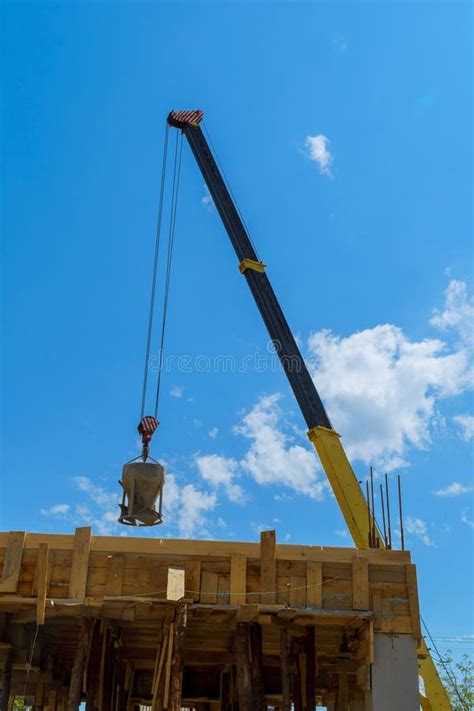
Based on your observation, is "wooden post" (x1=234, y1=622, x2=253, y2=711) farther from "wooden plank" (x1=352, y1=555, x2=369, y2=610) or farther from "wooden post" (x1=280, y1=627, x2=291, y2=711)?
"wooden plank" (x1=352, y1=555, x2=369, y2=610)

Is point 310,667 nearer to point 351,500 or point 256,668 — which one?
point 256,668

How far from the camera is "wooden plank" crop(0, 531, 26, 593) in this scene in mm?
13320

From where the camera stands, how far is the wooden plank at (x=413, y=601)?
1340 centimetres

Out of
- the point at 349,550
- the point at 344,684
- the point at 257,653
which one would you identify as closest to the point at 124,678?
the point at 344,684

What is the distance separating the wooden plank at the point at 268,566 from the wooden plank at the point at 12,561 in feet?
13.9

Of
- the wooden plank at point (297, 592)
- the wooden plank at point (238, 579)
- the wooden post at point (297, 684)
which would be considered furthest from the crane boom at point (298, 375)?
the wooden plank at point (238, 579)

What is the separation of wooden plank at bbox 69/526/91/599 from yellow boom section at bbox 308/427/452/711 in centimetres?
690

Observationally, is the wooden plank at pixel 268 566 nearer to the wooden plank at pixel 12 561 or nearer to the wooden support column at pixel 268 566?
the wooden support column at pixel 268 566

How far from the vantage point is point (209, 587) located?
536 inches

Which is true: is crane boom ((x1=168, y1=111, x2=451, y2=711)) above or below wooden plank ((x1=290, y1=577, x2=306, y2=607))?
above

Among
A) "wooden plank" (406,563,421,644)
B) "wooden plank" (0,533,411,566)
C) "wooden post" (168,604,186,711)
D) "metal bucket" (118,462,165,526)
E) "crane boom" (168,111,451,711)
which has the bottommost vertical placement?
"wooden post" (168,604,186,711)

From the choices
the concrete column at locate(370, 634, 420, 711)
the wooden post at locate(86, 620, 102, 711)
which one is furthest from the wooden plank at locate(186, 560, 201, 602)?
the concrete column at locate(370, 634, 420, 711)

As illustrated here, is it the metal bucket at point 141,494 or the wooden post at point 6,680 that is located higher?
the metal bucket at point 141,494

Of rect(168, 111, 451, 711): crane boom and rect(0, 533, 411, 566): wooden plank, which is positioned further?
rect(168, 111, 451, 711): crane boom
